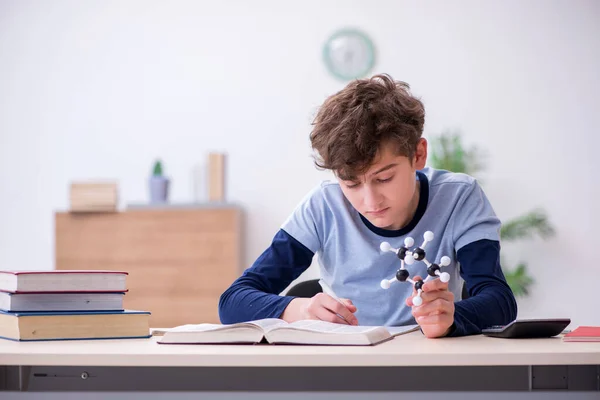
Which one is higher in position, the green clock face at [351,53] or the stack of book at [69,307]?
the green clock face at [351,53]

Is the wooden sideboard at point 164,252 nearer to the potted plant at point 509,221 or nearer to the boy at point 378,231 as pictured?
the potted plant at point 509,221

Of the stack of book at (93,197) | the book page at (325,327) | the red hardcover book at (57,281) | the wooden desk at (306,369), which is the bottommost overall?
the wooden desk at (306,369)

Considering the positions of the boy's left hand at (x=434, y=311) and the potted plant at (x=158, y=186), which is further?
the potted plant at (x=158, y=186)

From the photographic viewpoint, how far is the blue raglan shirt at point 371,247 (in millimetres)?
1846

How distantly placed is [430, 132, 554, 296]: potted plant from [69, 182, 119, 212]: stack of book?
6.88ft

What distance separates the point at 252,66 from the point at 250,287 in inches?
145

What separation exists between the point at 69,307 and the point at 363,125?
2.48 ft

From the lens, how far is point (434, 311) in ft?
4.60

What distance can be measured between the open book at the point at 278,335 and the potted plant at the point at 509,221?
3.60 metres

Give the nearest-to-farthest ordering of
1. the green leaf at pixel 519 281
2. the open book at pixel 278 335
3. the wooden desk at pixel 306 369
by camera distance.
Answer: the wooden desk at pixel 306 369
the open book at pixel 278 335
the green leaf at pixel 519 281

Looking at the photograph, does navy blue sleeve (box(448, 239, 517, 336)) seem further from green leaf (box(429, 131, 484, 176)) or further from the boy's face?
green leaf (box(429, 131, 484, 176))

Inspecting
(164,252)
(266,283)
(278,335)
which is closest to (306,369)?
(278,335)

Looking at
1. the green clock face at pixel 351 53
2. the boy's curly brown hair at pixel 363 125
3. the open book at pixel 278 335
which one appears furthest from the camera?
the green clock face at pixel 351 53

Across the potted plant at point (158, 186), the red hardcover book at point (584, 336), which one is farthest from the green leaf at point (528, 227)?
the red hardcover book at point (584, 336)
